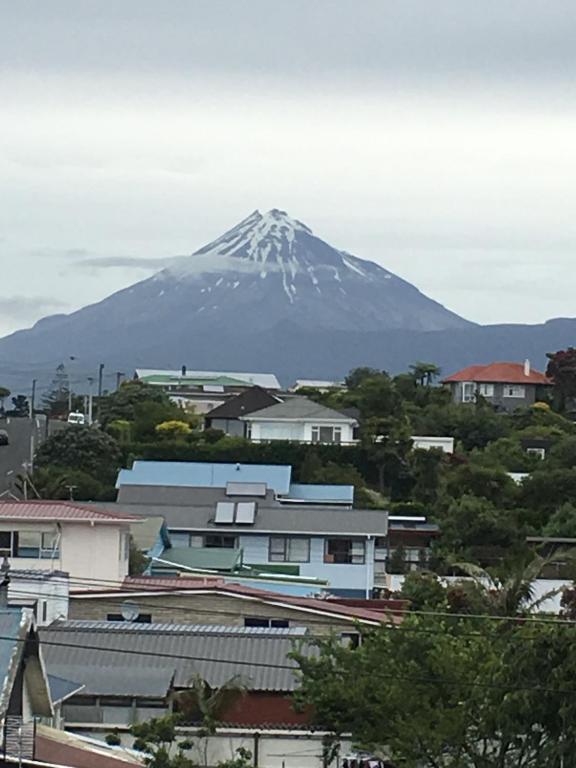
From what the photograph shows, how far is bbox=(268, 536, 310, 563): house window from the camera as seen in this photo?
175ft

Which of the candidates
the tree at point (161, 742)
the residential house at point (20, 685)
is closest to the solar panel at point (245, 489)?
the tree at point (161, 742)

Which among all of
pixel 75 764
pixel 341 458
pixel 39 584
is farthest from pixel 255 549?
pixel 75 764

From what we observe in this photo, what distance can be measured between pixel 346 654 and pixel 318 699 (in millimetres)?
739

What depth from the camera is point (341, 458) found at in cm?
7069

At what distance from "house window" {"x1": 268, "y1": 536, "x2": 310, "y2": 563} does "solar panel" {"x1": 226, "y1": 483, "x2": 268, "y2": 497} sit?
5685 mm

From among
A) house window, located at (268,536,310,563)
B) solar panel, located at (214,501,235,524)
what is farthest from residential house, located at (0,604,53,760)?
solar panel, located at (214,501,235,524)

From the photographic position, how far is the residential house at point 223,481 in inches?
2395

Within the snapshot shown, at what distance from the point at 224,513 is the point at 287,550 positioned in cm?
265

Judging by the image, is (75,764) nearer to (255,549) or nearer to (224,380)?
(255,549)

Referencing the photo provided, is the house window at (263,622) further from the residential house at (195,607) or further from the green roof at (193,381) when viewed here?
the green roof at (193,381)

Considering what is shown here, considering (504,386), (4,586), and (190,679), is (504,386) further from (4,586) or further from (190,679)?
(190,679)

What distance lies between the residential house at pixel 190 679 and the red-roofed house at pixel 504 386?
74.0 m

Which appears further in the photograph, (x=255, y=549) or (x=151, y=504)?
(x=151, y=504)

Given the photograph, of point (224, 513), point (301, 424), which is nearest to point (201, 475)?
point (224, 513)
